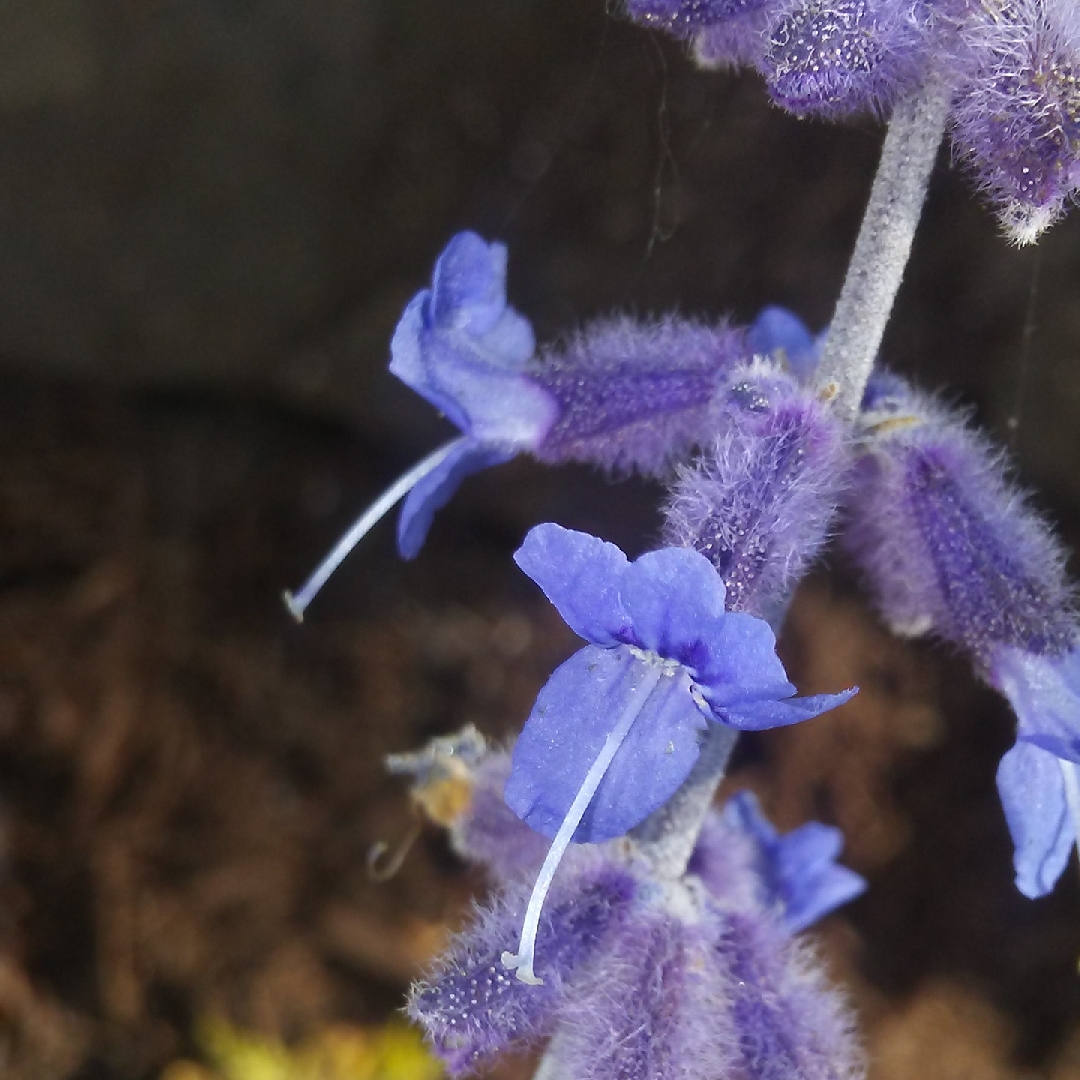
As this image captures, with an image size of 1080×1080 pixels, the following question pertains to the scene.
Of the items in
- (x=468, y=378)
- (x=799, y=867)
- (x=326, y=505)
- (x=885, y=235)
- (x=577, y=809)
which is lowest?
(x=326, y=505)

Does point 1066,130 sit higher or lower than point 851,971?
higher

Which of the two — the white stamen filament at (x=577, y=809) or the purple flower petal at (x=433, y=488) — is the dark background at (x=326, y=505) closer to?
the purple flower petal at (x=433, y=488)

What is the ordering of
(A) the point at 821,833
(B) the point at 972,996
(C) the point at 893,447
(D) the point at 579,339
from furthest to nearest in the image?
(B) the point at 972,996 < (A) the point at 821,833 < (D) the point at 579,339 < (C) the point at 893,447

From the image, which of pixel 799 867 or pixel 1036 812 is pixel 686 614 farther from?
pixel 799 867

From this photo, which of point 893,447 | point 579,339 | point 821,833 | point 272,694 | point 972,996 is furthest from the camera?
point 272,694

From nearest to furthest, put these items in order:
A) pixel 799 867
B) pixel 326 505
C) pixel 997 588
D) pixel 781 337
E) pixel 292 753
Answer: pixel 997 588
pixel 781 337
pixel 799 867
pixel 292 753
pixel 326 505

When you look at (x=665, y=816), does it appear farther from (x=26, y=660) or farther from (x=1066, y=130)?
(x=26, y=660)

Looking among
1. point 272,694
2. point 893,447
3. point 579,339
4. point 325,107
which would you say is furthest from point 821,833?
point 325,107

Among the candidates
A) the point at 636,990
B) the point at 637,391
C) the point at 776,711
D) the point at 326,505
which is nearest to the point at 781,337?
the point at 637,391
